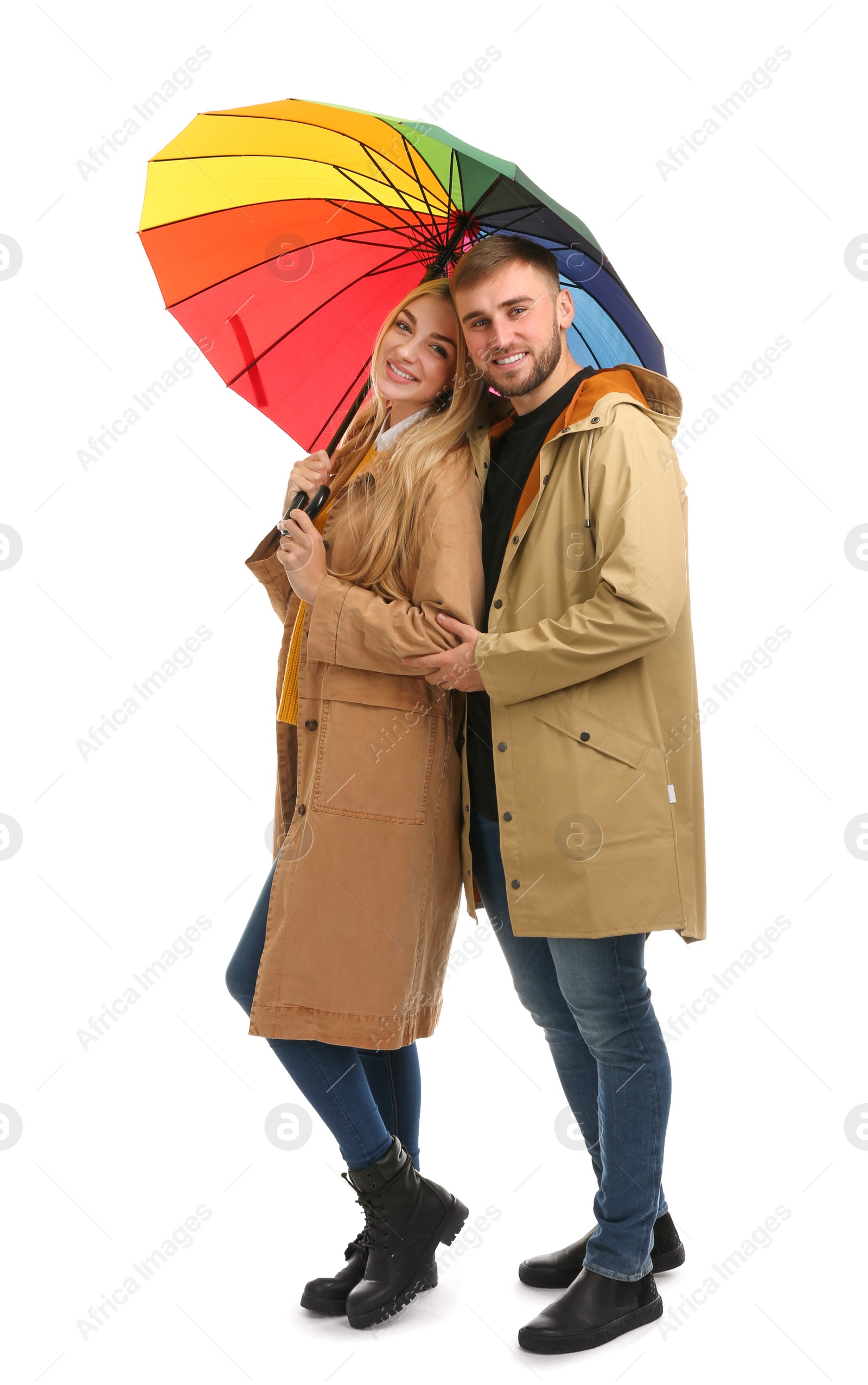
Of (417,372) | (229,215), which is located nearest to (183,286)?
(229,215)

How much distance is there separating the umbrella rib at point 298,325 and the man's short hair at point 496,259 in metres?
0.39

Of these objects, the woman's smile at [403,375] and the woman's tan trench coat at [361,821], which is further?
the woman's smile at [403,375]

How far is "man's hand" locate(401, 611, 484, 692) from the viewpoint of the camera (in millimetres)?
2344

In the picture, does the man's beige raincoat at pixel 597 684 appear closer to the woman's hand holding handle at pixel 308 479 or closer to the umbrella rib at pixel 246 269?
the woman's hand holding handle at pixel 308 479

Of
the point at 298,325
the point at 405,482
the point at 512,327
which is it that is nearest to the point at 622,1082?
the point at 405,482

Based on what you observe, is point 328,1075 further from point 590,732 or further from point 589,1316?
point 590,732

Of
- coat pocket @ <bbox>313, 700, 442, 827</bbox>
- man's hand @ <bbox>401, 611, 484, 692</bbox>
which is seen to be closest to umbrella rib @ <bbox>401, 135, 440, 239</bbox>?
man's hand @ <bbox>401, 611, 484, 692</bbox>

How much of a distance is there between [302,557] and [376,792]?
1.75ft

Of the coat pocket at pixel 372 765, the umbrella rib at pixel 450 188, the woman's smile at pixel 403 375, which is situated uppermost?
the umbrella rib at pixel 450 188

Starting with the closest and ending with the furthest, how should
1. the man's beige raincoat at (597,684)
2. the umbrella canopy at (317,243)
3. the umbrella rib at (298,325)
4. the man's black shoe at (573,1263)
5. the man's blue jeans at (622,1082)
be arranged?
A: the man's beige raincoat at (597,684)
the man's blue jeans at (622,1082)
the umbrella canopy at (317,243)
the man's black shoe at (573,1263)
the umbrella rib at (298,325)

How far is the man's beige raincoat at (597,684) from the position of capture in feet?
7.45

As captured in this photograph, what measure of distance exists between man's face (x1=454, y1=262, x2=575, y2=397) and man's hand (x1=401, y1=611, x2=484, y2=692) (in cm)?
54

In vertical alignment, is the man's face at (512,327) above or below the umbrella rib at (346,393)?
below

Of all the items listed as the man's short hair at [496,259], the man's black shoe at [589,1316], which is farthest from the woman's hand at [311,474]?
the man's black shoe at [589,1316]
